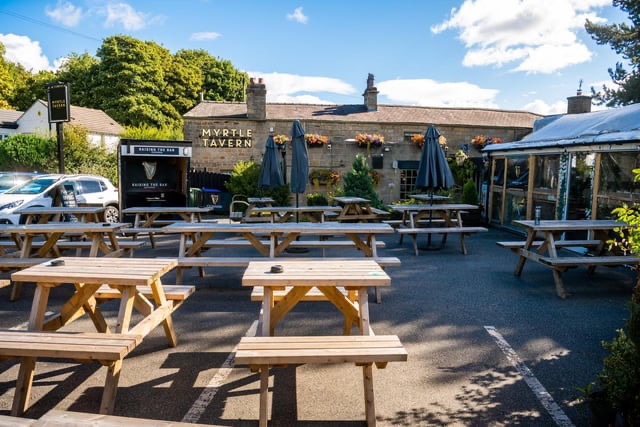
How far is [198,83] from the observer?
4312cm

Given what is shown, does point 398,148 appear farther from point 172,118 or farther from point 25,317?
point 172,118

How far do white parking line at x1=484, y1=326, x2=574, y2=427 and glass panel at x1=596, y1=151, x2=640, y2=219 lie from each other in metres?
5.39

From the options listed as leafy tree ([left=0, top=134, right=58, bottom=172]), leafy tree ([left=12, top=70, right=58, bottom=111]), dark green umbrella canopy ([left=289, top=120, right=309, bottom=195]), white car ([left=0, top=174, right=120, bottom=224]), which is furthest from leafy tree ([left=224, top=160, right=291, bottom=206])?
leafy tree ([left=12, top=70, right=58, bottom=111])

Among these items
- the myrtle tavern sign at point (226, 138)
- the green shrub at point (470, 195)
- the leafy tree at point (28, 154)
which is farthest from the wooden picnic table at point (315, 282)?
the leafy tree at point (28, 154)

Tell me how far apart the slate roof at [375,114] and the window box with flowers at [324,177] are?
2179mm

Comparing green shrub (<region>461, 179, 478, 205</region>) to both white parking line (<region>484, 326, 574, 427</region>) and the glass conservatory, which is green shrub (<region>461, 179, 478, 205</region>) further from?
white parking line (<region>484, 326, 574, 427</region>)

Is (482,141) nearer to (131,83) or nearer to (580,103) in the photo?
(580,103)

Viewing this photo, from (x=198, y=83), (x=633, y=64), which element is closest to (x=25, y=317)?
(x=633, y=64)

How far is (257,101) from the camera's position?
17625 mm

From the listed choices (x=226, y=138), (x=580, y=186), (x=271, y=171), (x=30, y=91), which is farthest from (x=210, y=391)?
(x=30, y=91)

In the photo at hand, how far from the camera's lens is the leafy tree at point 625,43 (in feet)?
58.2

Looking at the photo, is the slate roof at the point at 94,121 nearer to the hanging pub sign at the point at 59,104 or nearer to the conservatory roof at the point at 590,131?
the hanging pub sign at the point at 59,104

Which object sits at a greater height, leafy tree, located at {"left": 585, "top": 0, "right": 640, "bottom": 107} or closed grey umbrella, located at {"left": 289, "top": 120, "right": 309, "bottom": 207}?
leafy tree, located at {"left": 585, "top": 0, "right": 640, "bottom": 107}

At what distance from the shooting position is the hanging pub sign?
42.1 feet
